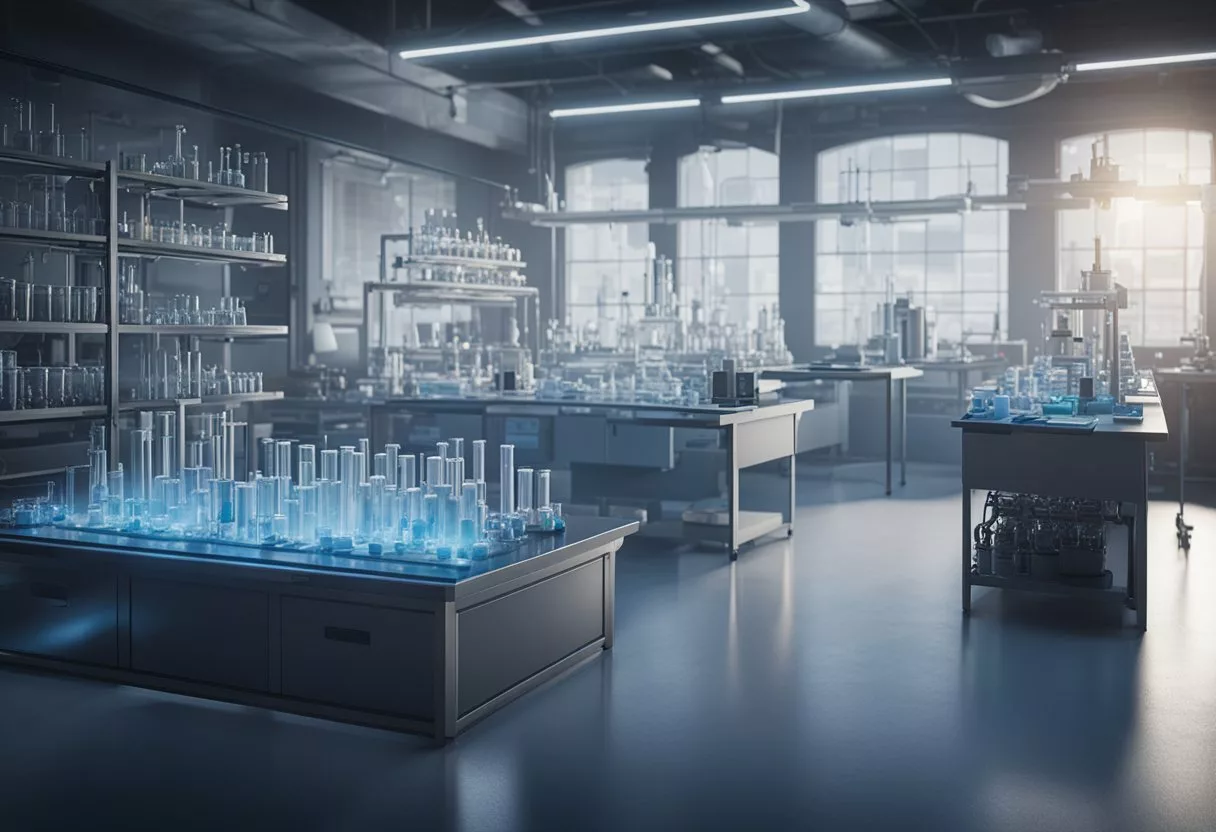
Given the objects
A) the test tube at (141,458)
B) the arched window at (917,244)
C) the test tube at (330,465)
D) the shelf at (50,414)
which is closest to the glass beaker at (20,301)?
the shelf at (50,414)

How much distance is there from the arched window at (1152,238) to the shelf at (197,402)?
7608mm

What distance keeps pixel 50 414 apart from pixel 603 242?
27.0 ft

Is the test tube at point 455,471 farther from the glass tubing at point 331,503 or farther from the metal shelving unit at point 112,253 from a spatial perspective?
the metal shelving unit at point 112,253

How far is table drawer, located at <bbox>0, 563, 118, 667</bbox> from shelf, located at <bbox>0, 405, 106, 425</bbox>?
1.47 m

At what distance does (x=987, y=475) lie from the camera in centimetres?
529

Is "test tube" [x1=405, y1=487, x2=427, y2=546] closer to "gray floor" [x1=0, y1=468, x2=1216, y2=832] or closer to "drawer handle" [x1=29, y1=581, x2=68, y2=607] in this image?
"gray floor" [x1=0, y1=468, x2=1216, y2=832]

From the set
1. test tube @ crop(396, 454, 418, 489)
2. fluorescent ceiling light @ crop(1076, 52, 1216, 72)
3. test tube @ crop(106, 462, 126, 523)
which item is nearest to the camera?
test tube @ crop(396, 454, 418, 489)

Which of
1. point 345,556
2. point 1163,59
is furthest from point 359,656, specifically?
point 1163,59

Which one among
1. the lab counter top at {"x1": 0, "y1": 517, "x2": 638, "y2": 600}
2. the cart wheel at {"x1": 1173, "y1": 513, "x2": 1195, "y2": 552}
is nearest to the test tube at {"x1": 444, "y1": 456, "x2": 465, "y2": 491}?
the lab counter top at {"x1": 0, "y1": 517, "x2": 638, "y2": 600}

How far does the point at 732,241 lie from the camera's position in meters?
12.9

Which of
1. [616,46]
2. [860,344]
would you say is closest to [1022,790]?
[616,46]

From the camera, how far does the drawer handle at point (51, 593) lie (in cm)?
416

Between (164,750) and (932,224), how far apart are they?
33.1 ft

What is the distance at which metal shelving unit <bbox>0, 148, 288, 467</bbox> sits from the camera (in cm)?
573
